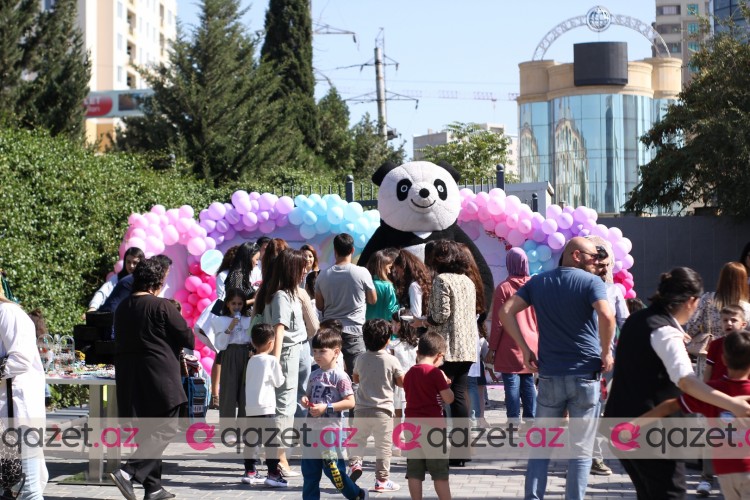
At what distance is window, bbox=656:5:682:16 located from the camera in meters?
141

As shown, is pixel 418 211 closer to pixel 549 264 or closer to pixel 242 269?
pixel 549 264

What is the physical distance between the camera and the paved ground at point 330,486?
7324mm

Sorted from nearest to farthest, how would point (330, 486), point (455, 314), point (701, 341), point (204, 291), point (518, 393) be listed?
point (701, 341) → point (330, 486) → point (455, 314) → point (518, 393) → point (204, 291)

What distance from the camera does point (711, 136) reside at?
885 inches

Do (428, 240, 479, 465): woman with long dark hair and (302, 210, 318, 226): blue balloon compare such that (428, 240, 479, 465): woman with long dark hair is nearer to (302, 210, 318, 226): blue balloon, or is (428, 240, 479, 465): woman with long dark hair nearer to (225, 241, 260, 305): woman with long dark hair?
(225, 241, 260, 305): woman with long dark hair

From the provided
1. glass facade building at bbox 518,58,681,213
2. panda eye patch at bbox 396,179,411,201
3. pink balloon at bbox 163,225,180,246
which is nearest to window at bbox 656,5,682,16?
glass facade building at bbox 518,58,681,213

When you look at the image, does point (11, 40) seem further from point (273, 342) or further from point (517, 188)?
point (273, 342)

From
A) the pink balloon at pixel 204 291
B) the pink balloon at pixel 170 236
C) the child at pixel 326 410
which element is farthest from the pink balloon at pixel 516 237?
the child at pixel 326 410

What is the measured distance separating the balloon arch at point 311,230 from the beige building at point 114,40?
44.5 metres

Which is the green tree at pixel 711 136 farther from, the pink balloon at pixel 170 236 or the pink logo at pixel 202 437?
the pink logo at pixel 202 437

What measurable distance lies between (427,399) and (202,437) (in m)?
3.91

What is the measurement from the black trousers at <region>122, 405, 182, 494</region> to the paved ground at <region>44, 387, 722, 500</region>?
367mm

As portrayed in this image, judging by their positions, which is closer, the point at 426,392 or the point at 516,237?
the point at 426,392

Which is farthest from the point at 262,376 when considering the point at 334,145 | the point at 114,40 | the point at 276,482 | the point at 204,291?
the point at 114,40
